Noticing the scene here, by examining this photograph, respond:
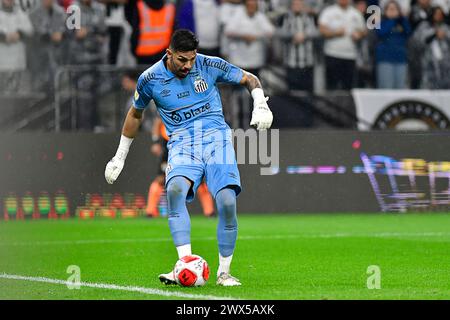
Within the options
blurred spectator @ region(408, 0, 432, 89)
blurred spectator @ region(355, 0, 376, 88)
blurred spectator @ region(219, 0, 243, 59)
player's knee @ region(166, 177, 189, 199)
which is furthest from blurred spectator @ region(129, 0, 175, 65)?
player's knee @ region(166, 177, 189, 199)

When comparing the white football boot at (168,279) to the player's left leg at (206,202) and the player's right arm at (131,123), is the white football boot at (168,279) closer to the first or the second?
the player's right arm at (131,123)

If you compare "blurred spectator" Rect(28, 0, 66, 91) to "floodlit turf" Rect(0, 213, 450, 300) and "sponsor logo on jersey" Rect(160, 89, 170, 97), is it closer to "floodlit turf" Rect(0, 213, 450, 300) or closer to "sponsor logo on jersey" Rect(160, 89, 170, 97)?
"floodlit turf" Rect(0, 213, 450, 300)

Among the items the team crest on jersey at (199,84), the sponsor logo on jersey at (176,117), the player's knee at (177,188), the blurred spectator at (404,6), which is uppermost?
the blurred spectator at (404,6)

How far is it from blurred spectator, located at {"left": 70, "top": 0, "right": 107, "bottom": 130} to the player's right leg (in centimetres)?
998

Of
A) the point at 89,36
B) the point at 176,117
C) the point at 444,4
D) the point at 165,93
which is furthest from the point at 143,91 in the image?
the point at 444,4

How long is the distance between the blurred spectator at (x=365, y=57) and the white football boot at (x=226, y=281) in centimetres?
1084

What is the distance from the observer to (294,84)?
786 inches

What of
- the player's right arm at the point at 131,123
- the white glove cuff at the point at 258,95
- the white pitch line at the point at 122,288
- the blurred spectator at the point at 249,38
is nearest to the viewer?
the white pitch line at the point at 122,288

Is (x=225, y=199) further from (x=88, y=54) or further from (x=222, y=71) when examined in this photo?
(x=88, y=54)

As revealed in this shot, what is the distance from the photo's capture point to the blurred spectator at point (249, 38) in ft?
64.5

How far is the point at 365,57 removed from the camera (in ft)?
64.9

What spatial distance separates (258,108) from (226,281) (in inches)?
59.3

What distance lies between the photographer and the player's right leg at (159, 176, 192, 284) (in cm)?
944

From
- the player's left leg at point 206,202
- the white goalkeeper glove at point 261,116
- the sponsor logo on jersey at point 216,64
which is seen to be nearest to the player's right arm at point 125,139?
the sponsor logo on jersey at point 216,64
